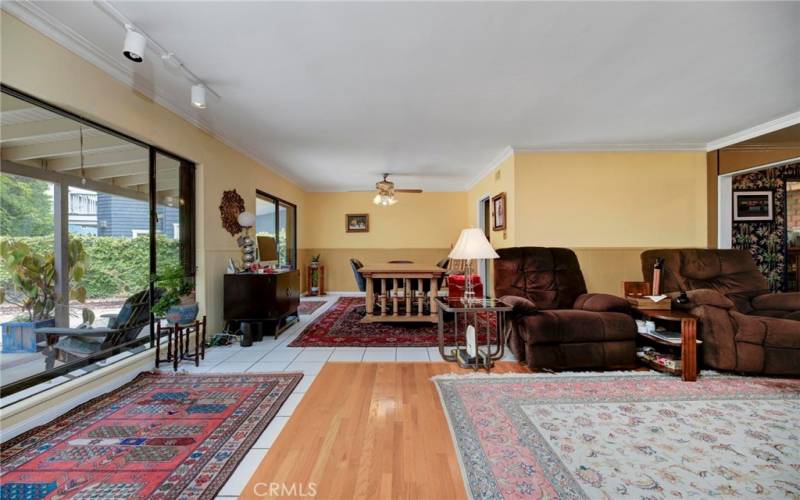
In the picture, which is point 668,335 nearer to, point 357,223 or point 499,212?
point 499,212

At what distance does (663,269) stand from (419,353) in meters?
2.63

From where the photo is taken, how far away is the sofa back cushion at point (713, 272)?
3.07 metres

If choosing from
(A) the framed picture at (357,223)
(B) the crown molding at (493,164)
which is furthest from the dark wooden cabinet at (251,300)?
(A) the framed picture at (357,223)

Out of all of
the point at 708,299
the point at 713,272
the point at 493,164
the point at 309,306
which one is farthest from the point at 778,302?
the point at 309,306

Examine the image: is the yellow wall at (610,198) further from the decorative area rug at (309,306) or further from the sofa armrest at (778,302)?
the decorative area rug at (309,306)

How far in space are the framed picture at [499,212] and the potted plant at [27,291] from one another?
14.5ft

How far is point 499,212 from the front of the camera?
465 centimetres

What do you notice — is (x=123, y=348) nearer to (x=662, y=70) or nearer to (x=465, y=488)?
(x=465, y=488)

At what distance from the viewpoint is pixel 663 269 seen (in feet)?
10.5

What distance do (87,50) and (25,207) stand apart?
1.08 m

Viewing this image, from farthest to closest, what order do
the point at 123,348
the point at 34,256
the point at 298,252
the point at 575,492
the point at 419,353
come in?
1. the point at 298,252
2. the point at 419,353
3. the point at 123,348
4. the point at 34,256
5. the point at 575,492

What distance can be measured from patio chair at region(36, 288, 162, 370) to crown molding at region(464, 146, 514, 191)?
167 inches

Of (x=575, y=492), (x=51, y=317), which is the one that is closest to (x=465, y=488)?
(x=575, y=492)

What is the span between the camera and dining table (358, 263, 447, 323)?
13.6 ft
